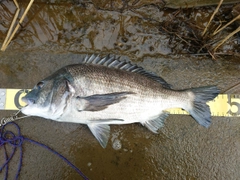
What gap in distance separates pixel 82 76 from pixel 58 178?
49.5 inches

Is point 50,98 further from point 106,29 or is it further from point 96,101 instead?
point 106,29

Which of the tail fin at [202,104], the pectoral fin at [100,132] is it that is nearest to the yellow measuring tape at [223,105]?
the tail fin at [202,104]

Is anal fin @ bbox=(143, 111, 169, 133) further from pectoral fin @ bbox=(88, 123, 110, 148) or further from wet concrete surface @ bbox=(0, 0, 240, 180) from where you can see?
pectoral fin @ bbox=(88, 123, 110, 148)

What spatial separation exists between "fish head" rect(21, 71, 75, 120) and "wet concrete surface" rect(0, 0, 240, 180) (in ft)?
1.67

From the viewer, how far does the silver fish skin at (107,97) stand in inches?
80.1

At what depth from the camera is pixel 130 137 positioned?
2.52 meters

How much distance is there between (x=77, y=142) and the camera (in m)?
2.50

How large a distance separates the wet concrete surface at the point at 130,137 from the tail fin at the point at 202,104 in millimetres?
183

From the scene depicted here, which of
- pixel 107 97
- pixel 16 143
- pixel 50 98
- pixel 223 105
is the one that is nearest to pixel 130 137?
pixel 107 97

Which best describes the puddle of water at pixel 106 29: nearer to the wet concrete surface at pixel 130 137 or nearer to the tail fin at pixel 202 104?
the wet concrete surface at pixel 130 137

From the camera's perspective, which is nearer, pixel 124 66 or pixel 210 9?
pixel 124 66

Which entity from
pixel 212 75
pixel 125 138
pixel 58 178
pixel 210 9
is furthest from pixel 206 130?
pixel 58 178

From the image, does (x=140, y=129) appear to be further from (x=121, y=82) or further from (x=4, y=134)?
(x=4, y=134)

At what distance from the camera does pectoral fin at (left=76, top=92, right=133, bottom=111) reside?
79.8 inches
